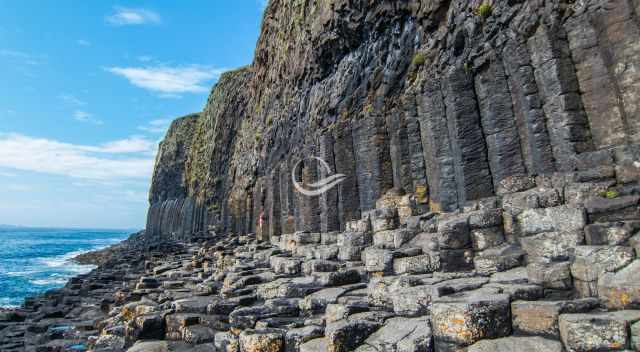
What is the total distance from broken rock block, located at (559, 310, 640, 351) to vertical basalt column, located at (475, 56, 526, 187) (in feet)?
16.4

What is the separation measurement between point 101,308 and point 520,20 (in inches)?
622

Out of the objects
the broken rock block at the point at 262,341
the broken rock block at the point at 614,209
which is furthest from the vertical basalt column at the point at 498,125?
the broken rock block at the point at 262,341

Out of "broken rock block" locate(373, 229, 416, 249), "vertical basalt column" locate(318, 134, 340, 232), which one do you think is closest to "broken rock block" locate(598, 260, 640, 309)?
"broken rock block" locate(373, 229, 416, 249)

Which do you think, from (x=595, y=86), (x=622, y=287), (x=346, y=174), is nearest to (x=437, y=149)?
(x=595, y=86)

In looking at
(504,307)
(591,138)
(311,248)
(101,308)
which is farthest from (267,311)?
(101,308)

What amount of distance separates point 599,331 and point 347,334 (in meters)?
2.50

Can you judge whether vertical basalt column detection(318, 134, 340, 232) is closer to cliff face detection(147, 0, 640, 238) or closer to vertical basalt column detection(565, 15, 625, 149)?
cliff face detection(147, 0, 640, 238)

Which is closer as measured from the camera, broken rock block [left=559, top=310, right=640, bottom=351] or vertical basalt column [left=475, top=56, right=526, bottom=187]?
broken rock block [left=559, top=310, right=640, bottom=351]

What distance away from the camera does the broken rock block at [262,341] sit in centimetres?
545

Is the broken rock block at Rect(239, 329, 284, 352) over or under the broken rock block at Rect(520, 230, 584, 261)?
under

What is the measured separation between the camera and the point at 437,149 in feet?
32.1

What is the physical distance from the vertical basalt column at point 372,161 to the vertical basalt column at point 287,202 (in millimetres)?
5253

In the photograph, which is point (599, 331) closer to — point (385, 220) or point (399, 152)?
point (385, 220)

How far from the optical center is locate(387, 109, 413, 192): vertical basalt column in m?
11.2
